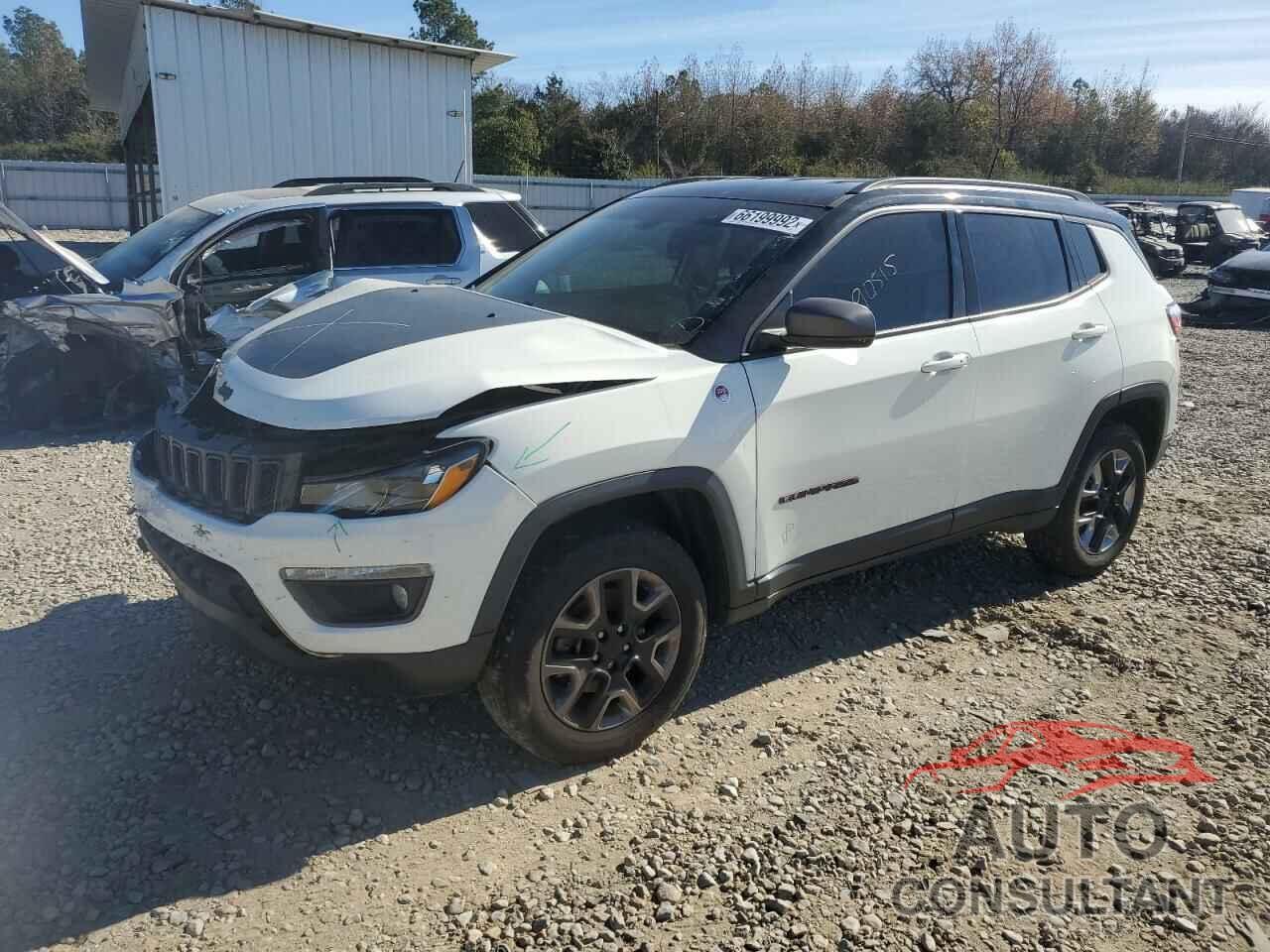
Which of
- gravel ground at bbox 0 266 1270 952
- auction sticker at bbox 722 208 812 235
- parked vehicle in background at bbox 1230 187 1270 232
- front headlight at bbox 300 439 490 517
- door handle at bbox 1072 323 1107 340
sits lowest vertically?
gravel ground at bbox 0 266 1270 952

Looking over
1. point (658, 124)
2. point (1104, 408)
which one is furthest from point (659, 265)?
point (658, 124)

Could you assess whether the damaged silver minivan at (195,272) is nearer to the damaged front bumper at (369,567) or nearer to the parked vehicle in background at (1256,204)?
the damaged front bumper at (369,567)

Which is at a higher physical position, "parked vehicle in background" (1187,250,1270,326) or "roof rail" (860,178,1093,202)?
"roof rail" (860,178,1093,202)

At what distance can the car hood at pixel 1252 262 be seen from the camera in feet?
52.1

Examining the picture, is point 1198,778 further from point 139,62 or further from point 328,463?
point 139,62

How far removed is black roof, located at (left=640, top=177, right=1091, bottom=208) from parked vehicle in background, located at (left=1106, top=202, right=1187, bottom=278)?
19.9 m

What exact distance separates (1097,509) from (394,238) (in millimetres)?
5497

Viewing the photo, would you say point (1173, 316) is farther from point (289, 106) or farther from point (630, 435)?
point (289, 106)

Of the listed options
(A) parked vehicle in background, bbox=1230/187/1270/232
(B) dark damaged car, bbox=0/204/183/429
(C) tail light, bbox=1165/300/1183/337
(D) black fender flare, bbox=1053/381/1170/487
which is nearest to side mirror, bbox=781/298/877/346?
(D) black fender flare, bbox=1053/381/1170/487

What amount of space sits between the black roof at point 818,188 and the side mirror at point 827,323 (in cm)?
65

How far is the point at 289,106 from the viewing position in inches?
563

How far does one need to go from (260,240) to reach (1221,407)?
338 inches

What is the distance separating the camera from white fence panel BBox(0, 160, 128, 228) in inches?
1101

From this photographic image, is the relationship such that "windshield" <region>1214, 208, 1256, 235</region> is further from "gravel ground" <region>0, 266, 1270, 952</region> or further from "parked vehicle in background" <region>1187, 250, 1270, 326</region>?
"gravel ground" <region>0, 266, 1270, 952</region>
